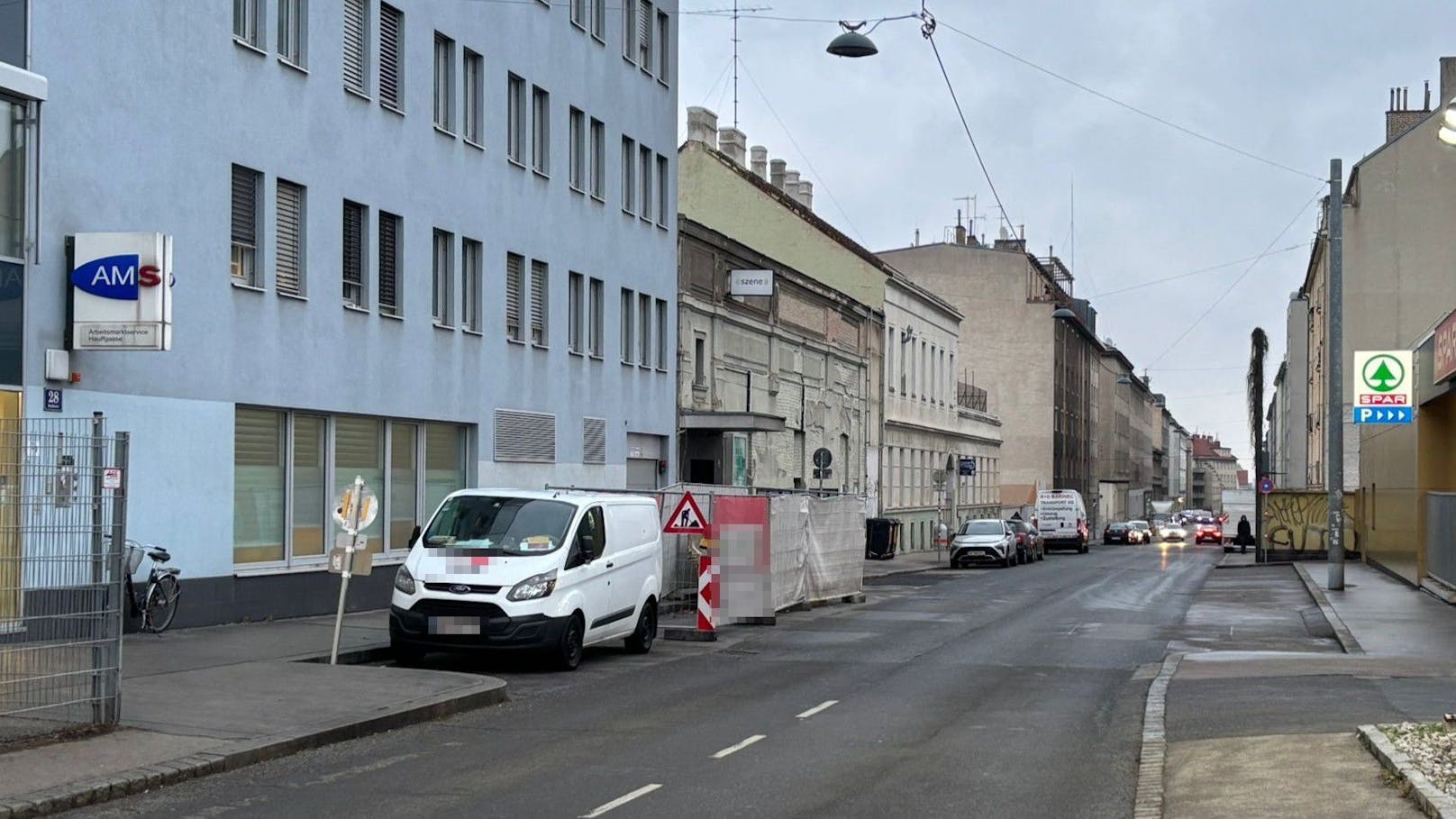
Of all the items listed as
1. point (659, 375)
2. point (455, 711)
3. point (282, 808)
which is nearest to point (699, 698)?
point (455, 711)

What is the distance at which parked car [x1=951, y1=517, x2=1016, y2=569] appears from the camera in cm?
4891

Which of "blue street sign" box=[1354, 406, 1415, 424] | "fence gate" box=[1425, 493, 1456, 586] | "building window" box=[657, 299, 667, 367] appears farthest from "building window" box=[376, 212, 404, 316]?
"blue street sign" box=[1354, 406, 1415, 424]

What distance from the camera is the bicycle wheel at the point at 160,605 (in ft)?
60.5

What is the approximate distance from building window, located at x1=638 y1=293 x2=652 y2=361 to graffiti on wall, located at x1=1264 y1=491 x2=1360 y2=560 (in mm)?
24027

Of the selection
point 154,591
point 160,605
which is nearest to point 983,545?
point 160,605

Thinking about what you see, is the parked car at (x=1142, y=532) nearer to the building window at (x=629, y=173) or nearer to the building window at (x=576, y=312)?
the building window at (x=629, y=173)

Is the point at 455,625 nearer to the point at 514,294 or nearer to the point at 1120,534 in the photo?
the point at 514,294

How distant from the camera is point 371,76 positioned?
24.3 metres

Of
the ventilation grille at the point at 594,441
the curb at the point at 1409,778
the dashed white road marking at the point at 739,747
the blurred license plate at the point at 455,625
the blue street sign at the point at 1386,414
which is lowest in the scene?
the dashed white road marking at the point at 739,747

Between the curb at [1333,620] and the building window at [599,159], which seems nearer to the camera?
the curb at [1333,620]

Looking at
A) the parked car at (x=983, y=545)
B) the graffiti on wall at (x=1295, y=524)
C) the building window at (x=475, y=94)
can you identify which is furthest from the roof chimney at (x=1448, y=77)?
the building window at (x=475, y=94)

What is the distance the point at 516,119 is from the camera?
97.6 feet

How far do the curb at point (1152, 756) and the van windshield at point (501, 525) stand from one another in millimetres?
6363

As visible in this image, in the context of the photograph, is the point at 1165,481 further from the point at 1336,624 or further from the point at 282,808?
the point at 282,808
